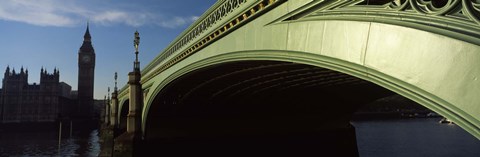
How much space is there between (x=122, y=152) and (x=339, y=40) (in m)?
15.5

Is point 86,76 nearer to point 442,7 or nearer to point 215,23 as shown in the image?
point 215,23

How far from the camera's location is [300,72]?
417 inches

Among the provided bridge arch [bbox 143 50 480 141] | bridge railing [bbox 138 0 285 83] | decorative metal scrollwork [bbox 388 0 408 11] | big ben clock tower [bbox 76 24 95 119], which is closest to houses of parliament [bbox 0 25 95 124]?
big ben clock tower [bbox 76 24 95 119]

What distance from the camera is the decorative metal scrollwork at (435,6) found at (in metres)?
2.99

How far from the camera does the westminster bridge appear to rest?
303 centimetres

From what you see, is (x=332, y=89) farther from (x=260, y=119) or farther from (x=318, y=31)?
(x=318, y=31)

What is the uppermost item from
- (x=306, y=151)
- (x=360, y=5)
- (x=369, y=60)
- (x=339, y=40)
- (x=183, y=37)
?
(x=183, y=37)

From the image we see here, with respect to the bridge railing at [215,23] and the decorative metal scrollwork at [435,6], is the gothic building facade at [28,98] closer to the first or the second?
the bridge railing at [215,23]

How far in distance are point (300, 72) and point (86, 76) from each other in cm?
10219

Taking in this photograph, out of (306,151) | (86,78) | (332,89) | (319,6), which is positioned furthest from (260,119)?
(86,78)

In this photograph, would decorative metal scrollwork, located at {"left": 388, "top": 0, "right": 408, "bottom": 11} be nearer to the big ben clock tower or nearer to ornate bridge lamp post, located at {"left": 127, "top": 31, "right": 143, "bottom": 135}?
ornate bridge lamp post, located at {"left": 127, "top": 31, "right": 143, "bottom": 135}

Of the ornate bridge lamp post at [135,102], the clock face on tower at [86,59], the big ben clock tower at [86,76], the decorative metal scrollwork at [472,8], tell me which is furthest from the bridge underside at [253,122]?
the clock face on tower at [86,59]

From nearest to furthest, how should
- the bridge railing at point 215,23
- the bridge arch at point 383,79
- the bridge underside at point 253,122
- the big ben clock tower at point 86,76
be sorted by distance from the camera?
the bridge arch at point 383,79 → the bridge railing at point 215,23 → the bridge underside at point 253,122 → the big ben clock tower at point 86,76

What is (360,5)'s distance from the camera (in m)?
4.11
